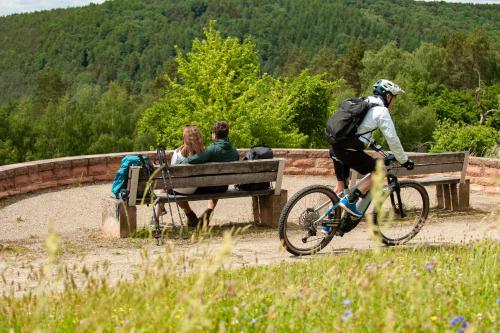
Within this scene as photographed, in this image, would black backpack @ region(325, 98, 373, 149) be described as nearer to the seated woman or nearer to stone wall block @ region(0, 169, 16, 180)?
Answer: the seated woman

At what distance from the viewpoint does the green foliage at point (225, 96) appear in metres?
30.9

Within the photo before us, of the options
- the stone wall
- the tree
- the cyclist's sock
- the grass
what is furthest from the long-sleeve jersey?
the tree

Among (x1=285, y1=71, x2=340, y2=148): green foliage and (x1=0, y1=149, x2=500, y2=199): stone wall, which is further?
(x1=285, y1=71, x2=340, y2=148): green foliage

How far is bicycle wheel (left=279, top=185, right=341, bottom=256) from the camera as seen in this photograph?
735 centimetres

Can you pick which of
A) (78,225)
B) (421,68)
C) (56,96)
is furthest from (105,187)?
(56,96)

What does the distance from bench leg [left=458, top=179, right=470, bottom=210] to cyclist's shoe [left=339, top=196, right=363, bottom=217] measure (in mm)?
4182

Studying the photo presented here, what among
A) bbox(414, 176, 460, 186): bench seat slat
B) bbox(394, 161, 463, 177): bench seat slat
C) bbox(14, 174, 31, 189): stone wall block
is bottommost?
bbox(414, 176, 460, 186): bench seat slat

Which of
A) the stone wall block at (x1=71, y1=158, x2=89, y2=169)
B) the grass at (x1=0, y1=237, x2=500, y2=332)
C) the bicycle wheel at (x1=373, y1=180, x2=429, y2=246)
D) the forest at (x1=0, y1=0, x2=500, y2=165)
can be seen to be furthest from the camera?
the forest at (x1=0, y1=0, x2=500, y2=165)

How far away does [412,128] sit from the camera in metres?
72.8

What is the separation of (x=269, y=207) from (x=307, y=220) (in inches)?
90.7

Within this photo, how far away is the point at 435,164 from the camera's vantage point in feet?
36.4

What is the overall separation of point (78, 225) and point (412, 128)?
212 feet

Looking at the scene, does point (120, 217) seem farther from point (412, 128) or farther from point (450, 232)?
point (412, 128)

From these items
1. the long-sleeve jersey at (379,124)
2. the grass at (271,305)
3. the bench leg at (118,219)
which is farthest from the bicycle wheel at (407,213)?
the grass at (271,305)
